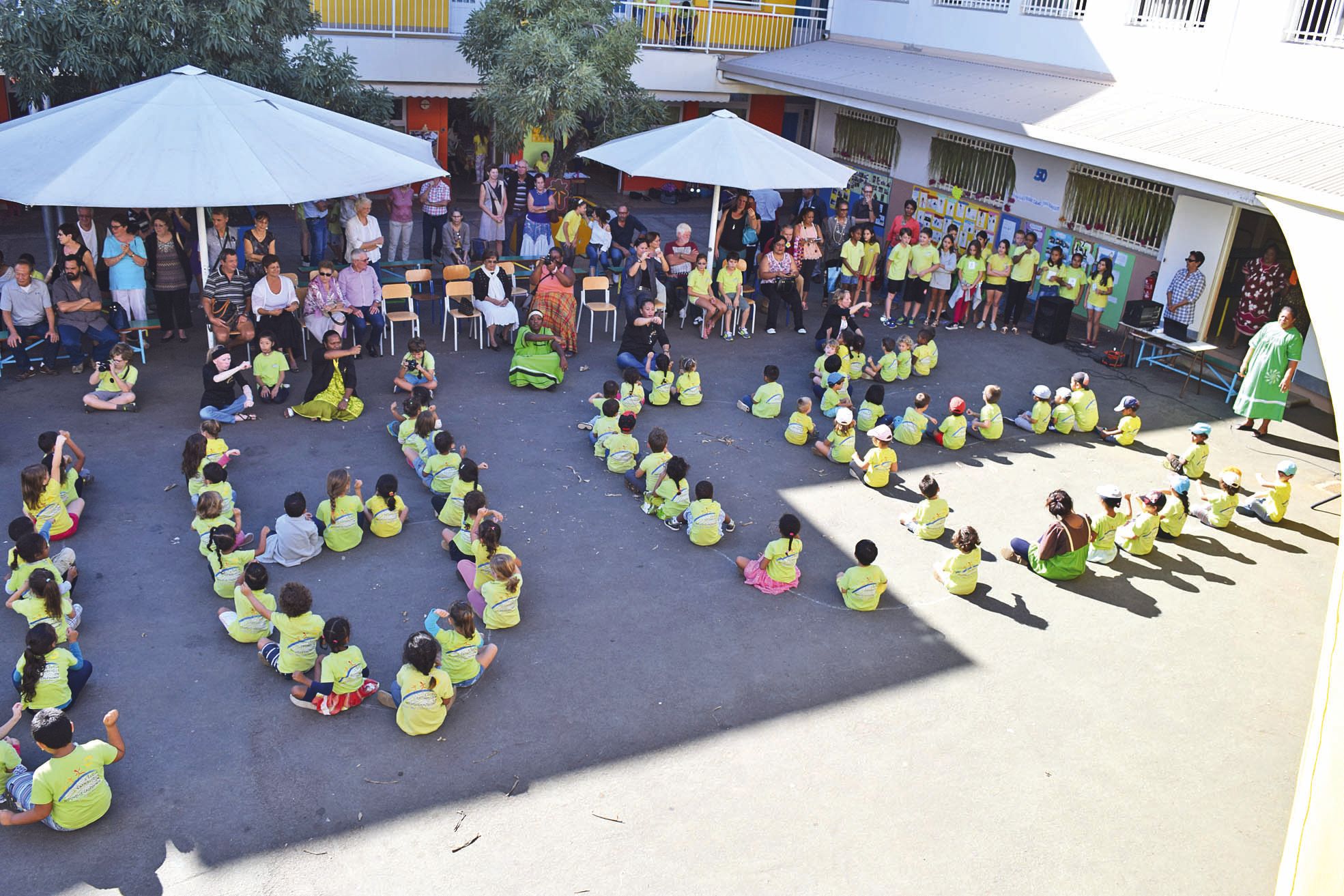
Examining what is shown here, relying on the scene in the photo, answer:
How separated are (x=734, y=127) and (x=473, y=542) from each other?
26.9 feet

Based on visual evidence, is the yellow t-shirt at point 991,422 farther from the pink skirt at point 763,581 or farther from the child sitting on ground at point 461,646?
the child sitting on ground at point 461,646

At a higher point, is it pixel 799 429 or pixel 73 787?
pixel 799 429

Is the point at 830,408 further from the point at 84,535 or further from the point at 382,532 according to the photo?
the point at 84,535

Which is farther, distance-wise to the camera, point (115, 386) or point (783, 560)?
point (115, 386)

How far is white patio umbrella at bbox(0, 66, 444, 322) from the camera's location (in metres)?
10.0

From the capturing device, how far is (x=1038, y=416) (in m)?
12.1

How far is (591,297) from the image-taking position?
1530cm

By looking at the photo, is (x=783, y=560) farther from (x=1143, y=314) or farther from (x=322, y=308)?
(x=1143, y=314)

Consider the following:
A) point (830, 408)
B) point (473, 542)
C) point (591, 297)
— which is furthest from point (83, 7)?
point (830, 408)

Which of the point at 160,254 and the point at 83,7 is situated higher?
the point at 83,7

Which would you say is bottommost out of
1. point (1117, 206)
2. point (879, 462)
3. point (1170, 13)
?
point (879, 462)

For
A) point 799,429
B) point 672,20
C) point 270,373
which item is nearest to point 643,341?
point 799,429

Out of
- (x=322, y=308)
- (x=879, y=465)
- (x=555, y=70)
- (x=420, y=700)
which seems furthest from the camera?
(x=555, y=70)

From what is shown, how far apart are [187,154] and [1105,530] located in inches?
371
